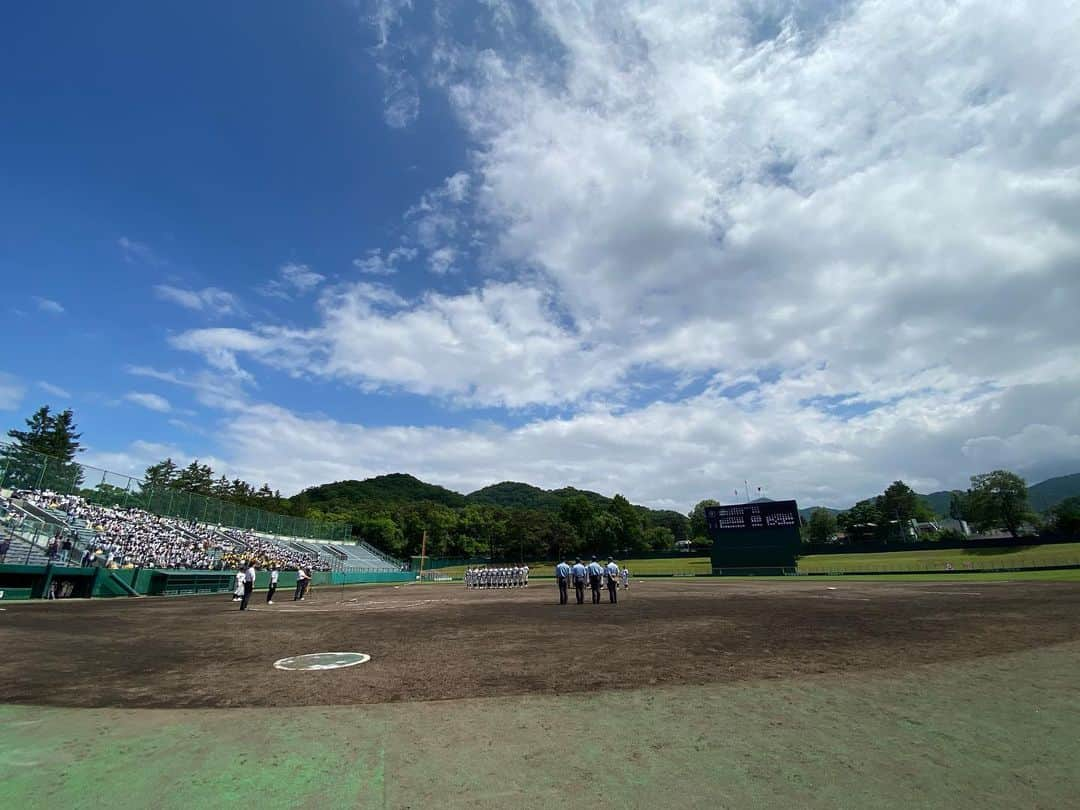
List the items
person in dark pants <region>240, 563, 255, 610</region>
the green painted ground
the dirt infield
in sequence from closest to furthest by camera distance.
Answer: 1. the green painted ground
2. the dirt infield
3. person in dark pants <region>240, 563, 255, 610</region>

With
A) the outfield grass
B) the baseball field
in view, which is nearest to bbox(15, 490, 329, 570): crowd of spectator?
the baseball field

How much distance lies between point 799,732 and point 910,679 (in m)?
3.41

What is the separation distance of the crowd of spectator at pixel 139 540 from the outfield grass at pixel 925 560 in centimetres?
4919

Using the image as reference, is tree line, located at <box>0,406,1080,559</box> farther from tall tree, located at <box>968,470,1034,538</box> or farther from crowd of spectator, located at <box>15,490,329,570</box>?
crowd of spectator, located at <box>15,490,329,570</box>

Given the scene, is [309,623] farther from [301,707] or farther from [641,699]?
[641,699]

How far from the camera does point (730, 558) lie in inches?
2156

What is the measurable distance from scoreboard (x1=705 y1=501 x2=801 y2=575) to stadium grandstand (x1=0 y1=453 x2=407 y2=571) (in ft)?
139

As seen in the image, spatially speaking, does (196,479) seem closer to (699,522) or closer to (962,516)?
(699,522)

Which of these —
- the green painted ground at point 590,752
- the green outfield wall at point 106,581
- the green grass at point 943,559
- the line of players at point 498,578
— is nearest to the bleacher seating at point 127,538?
the green outfield wall at point 106,581

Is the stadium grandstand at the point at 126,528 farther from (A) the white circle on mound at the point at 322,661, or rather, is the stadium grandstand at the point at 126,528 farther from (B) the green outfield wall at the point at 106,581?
(A) the white circle on mound at the point at 322,661

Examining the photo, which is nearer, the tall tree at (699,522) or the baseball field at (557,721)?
the baseball field at (557,721)

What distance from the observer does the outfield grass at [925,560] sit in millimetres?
57500

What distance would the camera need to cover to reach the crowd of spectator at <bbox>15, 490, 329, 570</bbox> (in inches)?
1091

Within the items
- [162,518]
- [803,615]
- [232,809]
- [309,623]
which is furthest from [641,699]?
[162,518]
